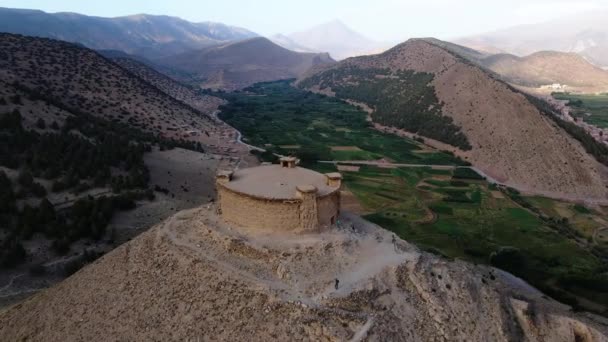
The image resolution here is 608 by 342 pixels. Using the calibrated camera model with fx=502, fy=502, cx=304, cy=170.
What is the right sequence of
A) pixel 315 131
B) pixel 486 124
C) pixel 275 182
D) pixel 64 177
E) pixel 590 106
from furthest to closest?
pixel 590 106, pixel 315 131, pixel 486 124, pixel 64 177, pixel 275 182

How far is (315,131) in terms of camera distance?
270 feet

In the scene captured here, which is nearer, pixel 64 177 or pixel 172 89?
pixel 64 177

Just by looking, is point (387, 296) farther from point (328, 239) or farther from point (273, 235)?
point (273, 235)

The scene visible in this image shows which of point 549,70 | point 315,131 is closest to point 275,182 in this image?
point 315,131

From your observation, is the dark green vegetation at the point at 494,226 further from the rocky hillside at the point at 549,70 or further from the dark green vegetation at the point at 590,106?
the rocky hillside at the point at 549,70

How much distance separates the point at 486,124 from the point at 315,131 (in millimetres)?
26389

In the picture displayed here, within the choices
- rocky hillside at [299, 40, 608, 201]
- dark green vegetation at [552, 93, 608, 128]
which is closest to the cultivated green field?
rocky hillside at [299, 40, 608, 201]

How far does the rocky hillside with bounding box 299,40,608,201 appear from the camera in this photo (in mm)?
57125

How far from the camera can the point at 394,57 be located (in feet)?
436

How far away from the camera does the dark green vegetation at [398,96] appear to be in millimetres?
77062

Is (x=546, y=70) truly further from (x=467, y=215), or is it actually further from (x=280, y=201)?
(x=280, y=201)

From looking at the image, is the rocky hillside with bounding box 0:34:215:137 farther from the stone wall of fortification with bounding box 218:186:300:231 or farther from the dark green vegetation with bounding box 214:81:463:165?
the stone wall of fortification with bounding box 218:186:300:231

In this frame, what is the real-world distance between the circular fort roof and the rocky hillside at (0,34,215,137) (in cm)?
3717

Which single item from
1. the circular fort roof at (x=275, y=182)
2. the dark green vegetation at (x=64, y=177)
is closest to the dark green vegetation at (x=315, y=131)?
the dark green vegetation at (x=64, y=177)
